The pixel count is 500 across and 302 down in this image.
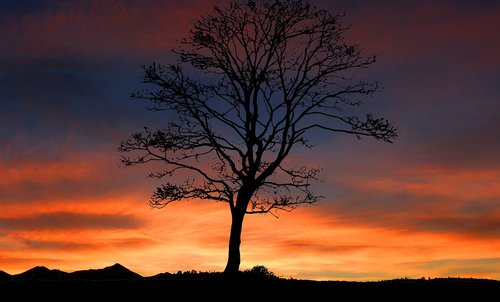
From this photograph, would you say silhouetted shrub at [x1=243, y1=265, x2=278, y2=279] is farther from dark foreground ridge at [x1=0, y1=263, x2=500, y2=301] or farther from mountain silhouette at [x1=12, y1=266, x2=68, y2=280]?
mountain silhouette at [x1=12, y1=266, x2=68, y2=280]

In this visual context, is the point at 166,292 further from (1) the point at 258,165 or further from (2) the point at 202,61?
(2) the point at 202,61

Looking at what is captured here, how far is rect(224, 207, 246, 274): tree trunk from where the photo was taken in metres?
31.1

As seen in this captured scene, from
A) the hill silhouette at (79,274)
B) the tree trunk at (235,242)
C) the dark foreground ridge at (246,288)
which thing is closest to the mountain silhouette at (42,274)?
the hill silhouette at (79,274)

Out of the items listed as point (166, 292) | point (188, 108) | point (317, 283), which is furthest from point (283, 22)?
point (166, 292)

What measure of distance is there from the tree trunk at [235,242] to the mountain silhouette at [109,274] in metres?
5.72

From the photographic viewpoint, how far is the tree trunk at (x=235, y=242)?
31.1 meters

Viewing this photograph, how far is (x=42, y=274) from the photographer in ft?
107

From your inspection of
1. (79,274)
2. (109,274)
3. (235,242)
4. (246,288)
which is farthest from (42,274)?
(246,288)

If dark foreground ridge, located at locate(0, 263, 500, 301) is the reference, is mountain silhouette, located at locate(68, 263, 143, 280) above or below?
above

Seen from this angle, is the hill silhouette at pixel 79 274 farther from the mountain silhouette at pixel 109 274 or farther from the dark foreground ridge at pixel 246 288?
the dark foreground ridge at pixel 246 288

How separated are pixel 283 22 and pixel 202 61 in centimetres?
470

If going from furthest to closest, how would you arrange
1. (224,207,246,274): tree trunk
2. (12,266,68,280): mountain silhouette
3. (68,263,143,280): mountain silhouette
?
(68,263,143,280): mountain silhouette → (12,266,68,280): mountain silhouette → (224,207,246,274): tree trunk

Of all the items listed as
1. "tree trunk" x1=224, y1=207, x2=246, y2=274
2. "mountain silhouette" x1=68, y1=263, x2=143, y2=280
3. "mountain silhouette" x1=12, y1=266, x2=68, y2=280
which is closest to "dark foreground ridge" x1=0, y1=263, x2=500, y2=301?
"tree trunk" x1=224, y1=207, x2=246, y2=274

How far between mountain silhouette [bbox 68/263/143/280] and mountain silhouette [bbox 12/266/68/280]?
55cm
